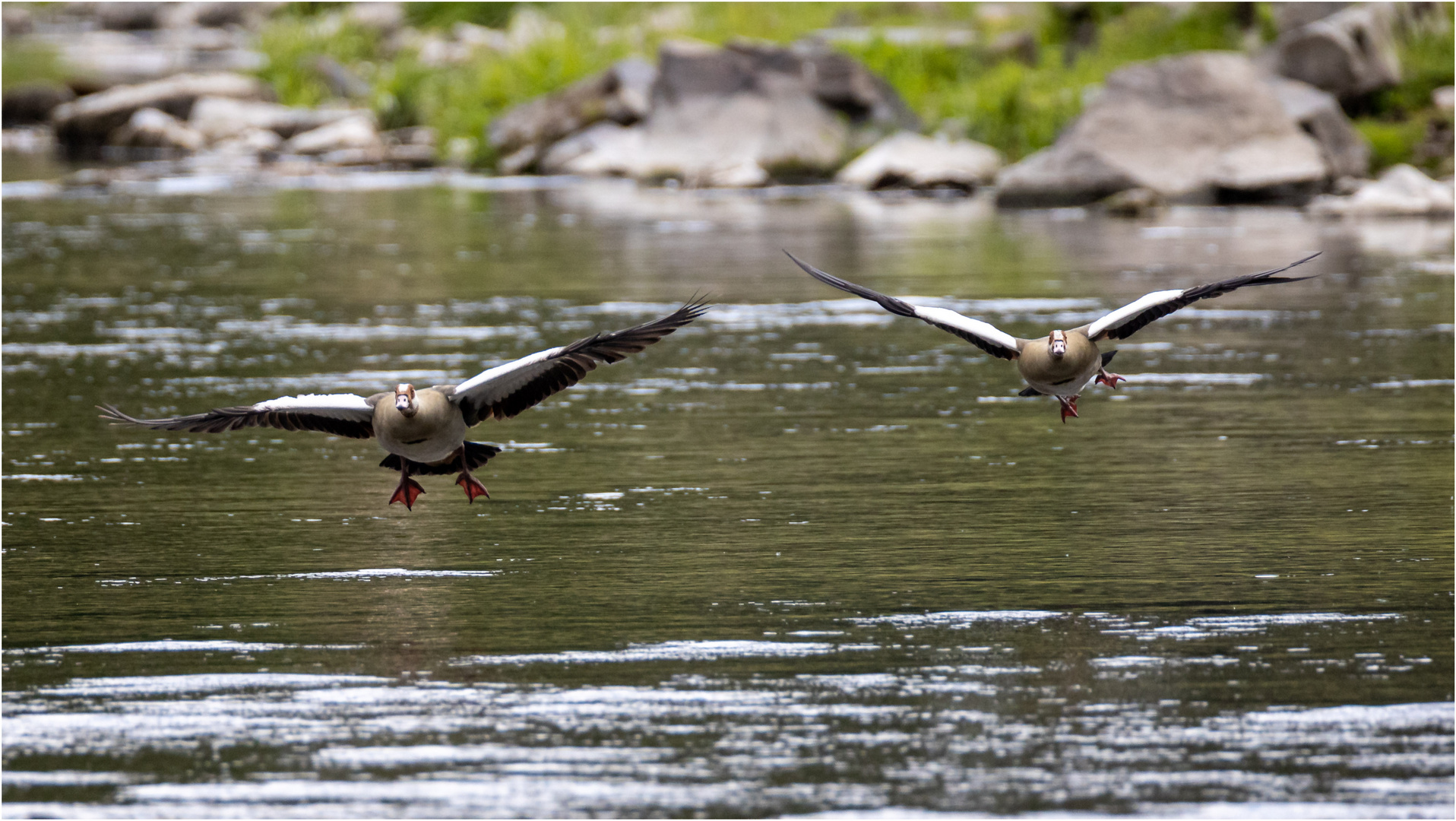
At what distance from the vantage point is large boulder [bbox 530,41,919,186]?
40.3 meters

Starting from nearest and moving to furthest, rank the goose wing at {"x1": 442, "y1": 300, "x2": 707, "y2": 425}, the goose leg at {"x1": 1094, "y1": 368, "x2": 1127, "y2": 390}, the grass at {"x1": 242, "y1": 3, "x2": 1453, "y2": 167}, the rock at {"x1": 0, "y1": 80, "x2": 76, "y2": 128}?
1. the goose wing at {"x1": 442, "y1": 300, "x2": 707, "y2": 425}
2. the goose leg at {"x1": 1094, "y1": 368, "x2": 1127, "y2": 390}
3. the grass at {"x1": 242, "y1": 3, "x2": 1453, "y2": 167}
4. the rock at {"x1": 0, "y1": 80, "x2": 76, "y2": 128}

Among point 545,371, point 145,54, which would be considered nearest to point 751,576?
point 545,371

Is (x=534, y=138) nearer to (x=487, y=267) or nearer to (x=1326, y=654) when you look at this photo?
(x=487, y=267)

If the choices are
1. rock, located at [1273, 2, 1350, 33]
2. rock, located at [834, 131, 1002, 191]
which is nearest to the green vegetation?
rock, located at [834, 131, 1002, 191]

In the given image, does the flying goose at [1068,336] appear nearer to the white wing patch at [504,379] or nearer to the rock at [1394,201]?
the white wing patch at [504,379]

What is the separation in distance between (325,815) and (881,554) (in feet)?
13.2

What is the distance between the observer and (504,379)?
359 inches

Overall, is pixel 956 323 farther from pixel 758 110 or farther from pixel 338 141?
pixel 338 141

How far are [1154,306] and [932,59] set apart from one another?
38.2 meters

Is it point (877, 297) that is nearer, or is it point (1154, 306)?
point (1154, 306)

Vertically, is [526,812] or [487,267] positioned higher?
[487,267]

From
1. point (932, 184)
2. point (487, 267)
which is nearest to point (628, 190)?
point (932, 184)

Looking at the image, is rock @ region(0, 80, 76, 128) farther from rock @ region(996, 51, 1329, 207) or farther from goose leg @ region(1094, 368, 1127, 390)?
goose leg @ region(1094, 368, 1127, 390)

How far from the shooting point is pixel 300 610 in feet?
29.3
